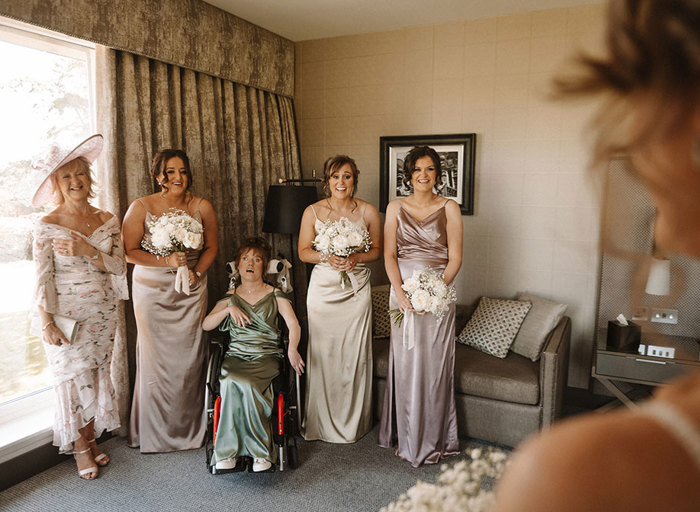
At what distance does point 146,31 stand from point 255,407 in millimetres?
Result: 2662

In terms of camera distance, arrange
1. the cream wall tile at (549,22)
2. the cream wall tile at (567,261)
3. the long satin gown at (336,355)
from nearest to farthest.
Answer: the long satin gown at (336,355) < the cream wall tile at (549,22) < the cream wall tile at (567,261)

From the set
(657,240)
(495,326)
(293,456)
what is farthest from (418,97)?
(657,240)

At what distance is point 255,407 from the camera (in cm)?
321

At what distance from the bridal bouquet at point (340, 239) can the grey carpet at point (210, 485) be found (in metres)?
1.41

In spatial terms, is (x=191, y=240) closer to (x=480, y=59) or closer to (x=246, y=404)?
(x=246, y=404)

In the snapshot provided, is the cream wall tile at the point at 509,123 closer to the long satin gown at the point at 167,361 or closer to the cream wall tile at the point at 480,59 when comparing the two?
the cream wall tile at the point at 480,59

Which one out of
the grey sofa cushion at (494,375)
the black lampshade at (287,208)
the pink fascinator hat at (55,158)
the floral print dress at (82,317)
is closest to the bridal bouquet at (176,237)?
the floral print dress at (82,317)

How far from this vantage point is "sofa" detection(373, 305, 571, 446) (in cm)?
344

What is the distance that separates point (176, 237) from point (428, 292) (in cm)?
163

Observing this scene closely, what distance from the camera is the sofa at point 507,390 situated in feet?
11.3

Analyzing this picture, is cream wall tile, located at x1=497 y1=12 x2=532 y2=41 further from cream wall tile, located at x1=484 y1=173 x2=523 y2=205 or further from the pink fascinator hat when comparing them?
the pink fascinator hat

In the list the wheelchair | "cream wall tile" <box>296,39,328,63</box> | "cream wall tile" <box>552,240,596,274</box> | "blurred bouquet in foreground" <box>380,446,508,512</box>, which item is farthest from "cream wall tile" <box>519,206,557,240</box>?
"blurred bouquet in foreground" <box>380,446,508,512</box>

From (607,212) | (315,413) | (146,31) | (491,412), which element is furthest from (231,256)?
(607,212)

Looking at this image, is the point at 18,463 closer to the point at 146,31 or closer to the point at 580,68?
the point at 146,31
